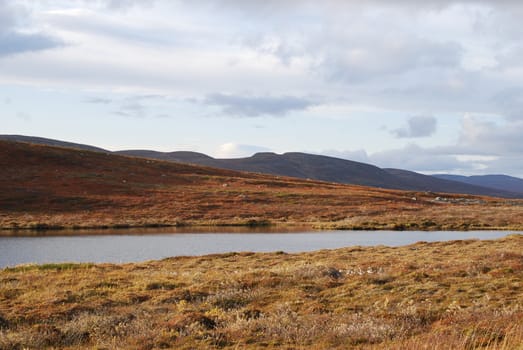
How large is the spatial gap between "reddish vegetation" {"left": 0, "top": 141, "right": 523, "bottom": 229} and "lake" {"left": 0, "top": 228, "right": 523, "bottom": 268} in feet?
25.6

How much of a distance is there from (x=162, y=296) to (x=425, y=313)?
8387 mm

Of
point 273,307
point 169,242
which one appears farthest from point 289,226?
point 273,307

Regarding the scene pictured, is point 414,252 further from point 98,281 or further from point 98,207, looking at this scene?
point 98,207

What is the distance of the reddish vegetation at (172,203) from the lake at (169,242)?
7.81 m

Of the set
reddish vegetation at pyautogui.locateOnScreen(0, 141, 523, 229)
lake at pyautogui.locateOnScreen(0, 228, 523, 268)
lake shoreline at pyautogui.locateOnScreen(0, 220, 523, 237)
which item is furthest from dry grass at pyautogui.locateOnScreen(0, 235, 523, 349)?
reddish vegetation at pyautogui.locateOnScreen(0, 141, 523, 229)

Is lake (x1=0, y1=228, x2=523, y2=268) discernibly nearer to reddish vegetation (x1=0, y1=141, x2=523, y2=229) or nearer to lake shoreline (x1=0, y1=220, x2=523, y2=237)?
lake shoreline (x1=0, y1=220, x2=523, y2=237)

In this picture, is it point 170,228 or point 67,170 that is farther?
point 67,170

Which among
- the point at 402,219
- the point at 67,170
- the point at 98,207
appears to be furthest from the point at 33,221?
the point at 402,219

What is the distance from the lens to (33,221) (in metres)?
61.2

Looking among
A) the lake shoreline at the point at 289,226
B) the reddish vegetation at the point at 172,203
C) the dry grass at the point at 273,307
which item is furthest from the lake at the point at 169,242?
the dry grass at the point at 273,307

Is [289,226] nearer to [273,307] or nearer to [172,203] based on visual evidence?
[172,203]

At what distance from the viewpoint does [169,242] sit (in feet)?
152

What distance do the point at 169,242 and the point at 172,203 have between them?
30.2m

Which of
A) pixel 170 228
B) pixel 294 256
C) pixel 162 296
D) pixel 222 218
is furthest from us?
pixel 222 218
